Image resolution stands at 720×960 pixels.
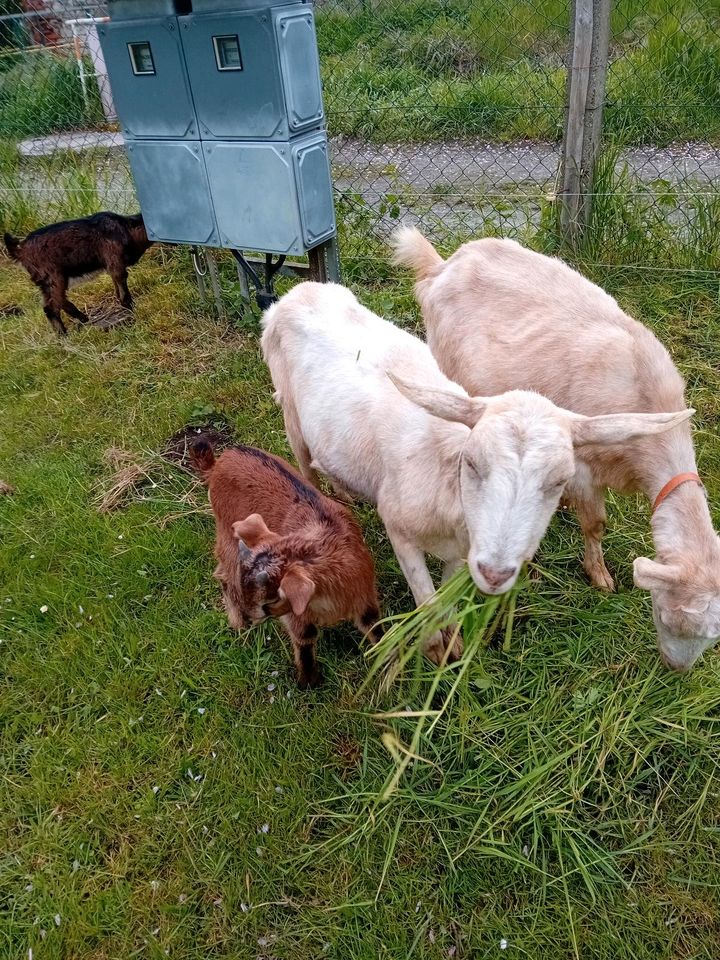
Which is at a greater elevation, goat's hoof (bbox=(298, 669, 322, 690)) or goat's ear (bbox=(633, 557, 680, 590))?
goat's ear (bbox=(633, 557, 680, 590))

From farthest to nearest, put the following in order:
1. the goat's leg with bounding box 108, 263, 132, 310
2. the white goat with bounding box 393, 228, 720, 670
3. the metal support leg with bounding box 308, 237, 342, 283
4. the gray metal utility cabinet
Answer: the goat's leg with bounding box 108, 263, 132, 310 → the metal support leg with bounding box 308, 237, 342, 283 → the gray metal utility cabinet → the white goat with bounding box 393, 228, 720, 670

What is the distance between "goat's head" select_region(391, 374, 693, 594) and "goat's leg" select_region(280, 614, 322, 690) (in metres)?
0.86

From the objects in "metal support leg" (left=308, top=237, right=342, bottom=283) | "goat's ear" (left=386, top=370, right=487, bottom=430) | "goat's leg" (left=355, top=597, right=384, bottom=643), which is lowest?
"goat's leg" (left=355, top=597, right=384, bottom=643)

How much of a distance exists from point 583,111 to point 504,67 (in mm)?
2052

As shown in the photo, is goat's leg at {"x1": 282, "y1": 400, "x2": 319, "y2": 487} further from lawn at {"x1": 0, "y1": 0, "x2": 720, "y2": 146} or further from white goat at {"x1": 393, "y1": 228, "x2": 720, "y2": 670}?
lawn at {"x1": 0, "y1": 0, "x2": 720, "y2": 146}

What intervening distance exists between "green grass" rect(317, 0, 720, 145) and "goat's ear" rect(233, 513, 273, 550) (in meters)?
4.37

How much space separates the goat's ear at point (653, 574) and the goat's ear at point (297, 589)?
103 cm

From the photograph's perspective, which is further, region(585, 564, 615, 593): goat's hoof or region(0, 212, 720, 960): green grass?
region(585, 564, 615, 593): goat's hoof

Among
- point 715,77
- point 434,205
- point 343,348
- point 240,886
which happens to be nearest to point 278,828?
point 240,886

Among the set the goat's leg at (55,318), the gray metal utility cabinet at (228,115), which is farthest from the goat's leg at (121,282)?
the gray metal utility cabinet at (228,115)

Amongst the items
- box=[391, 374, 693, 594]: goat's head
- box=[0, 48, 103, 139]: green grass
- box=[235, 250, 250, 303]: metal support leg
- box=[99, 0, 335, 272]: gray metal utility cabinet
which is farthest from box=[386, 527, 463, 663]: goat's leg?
box=[0, 48, 103, 139]: green grass

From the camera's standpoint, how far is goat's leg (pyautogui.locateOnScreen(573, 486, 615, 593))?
2.96m

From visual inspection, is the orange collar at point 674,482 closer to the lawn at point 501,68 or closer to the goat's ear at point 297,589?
the goat's ear at point 297,589

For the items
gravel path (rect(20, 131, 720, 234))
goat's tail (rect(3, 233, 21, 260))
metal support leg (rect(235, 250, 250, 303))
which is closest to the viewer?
metal support leg (rect(235, 250, 250, 303))
